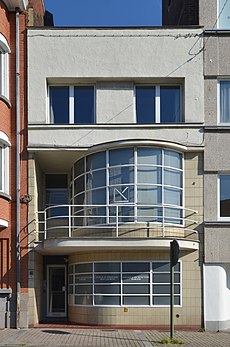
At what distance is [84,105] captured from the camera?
773 inches

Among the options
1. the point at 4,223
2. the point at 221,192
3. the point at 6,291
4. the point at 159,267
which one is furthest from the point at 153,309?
the point at 4,223

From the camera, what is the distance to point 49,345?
14930mm

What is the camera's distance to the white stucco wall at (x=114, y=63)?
62.8ft

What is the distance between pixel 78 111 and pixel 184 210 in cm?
503

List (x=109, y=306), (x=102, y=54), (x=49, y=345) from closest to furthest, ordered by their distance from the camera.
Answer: (x=49, y=345) < (x=109, y=306) < (x=102, y=54)

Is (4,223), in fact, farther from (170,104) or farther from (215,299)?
(215,299)

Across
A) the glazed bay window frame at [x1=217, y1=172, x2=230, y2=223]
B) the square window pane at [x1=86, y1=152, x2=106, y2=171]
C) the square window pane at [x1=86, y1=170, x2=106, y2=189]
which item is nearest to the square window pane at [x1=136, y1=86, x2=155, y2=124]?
the square window pane at [x1=86, y1=152, x2=106, y2=171]

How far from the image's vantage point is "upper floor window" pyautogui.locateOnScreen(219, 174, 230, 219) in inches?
744

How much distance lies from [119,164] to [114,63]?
143 inches

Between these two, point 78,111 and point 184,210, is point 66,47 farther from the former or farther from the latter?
point 184,210

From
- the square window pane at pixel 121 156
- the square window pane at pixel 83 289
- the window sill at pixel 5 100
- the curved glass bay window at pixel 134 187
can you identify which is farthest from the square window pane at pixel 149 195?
the window sill at pixel 5 100

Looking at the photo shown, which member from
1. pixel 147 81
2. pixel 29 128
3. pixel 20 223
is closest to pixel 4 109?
pixel 29 128

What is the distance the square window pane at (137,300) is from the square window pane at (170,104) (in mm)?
6016

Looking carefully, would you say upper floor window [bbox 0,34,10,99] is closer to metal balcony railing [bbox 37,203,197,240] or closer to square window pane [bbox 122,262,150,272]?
metal balcony railing [bbox 37,203,197,240]
